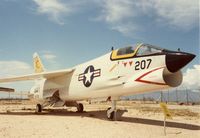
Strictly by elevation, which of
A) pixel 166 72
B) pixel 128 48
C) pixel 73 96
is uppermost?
pixel 128 48

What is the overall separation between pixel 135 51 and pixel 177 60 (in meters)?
2.41

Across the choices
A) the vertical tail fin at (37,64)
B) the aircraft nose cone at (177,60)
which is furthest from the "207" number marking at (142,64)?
the vertical tail fin at (37,64)

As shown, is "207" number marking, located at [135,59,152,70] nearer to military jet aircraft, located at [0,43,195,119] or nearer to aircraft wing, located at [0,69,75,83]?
military jet aircraft, located at [0,43,195,119]

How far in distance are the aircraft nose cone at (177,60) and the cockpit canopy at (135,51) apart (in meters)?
0.75

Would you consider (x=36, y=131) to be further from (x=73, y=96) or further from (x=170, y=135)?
(x=73, y=96)

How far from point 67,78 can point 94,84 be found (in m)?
3.69

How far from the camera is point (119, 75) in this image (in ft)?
43.7

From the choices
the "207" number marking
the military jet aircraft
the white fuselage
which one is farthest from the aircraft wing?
the "207" number marking

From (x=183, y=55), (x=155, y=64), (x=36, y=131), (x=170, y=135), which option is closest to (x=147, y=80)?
(x=155, y=64)

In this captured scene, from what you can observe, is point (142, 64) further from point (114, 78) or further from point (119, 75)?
point (114, 78)

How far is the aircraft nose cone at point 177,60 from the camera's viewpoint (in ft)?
35.6

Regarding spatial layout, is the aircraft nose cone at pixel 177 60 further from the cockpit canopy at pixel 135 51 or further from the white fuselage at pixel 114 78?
the cockpit canopy at pixel 135 51

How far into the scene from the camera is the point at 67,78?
58.6 feet

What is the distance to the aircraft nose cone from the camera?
35.6ft
